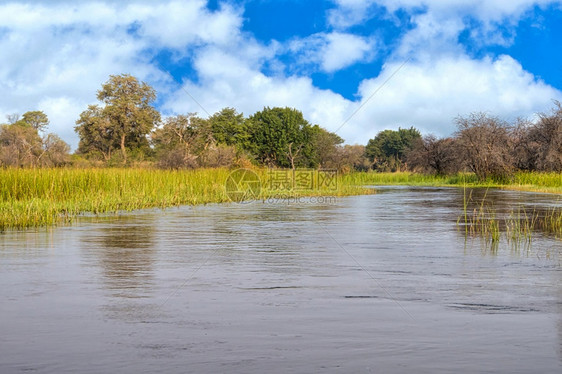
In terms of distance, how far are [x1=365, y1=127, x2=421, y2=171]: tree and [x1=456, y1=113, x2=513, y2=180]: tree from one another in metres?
36.6

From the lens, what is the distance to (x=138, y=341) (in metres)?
5.14

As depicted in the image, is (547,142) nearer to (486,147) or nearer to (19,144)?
(486,147)

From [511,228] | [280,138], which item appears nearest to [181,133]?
[280,138]

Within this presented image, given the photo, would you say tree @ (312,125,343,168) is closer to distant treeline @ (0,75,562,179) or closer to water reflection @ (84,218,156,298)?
distant treeline @ (0,75,562,179)

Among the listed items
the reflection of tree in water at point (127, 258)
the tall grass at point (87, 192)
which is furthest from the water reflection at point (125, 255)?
the tall grass at point (87, 192)

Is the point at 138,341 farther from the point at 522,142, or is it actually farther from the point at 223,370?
the point at 522,142

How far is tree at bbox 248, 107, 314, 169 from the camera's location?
228ft

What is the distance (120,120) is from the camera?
63156mm

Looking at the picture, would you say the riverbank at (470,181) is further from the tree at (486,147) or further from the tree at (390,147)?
the tree at (390,147)

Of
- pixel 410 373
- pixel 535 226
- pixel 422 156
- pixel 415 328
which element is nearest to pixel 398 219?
pixel 535 226

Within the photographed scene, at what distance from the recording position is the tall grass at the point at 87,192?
16516 mm

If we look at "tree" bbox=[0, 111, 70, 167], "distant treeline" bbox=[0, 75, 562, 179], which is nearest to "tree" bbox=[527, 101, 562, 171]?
"distant treeline" bbox=[0, 75, 562, 179]

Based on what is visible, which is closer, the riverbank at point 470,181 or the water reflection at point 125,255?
the water reflection at point 125,255

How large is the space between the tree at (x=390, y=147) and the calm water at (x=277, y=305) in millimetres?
80385
